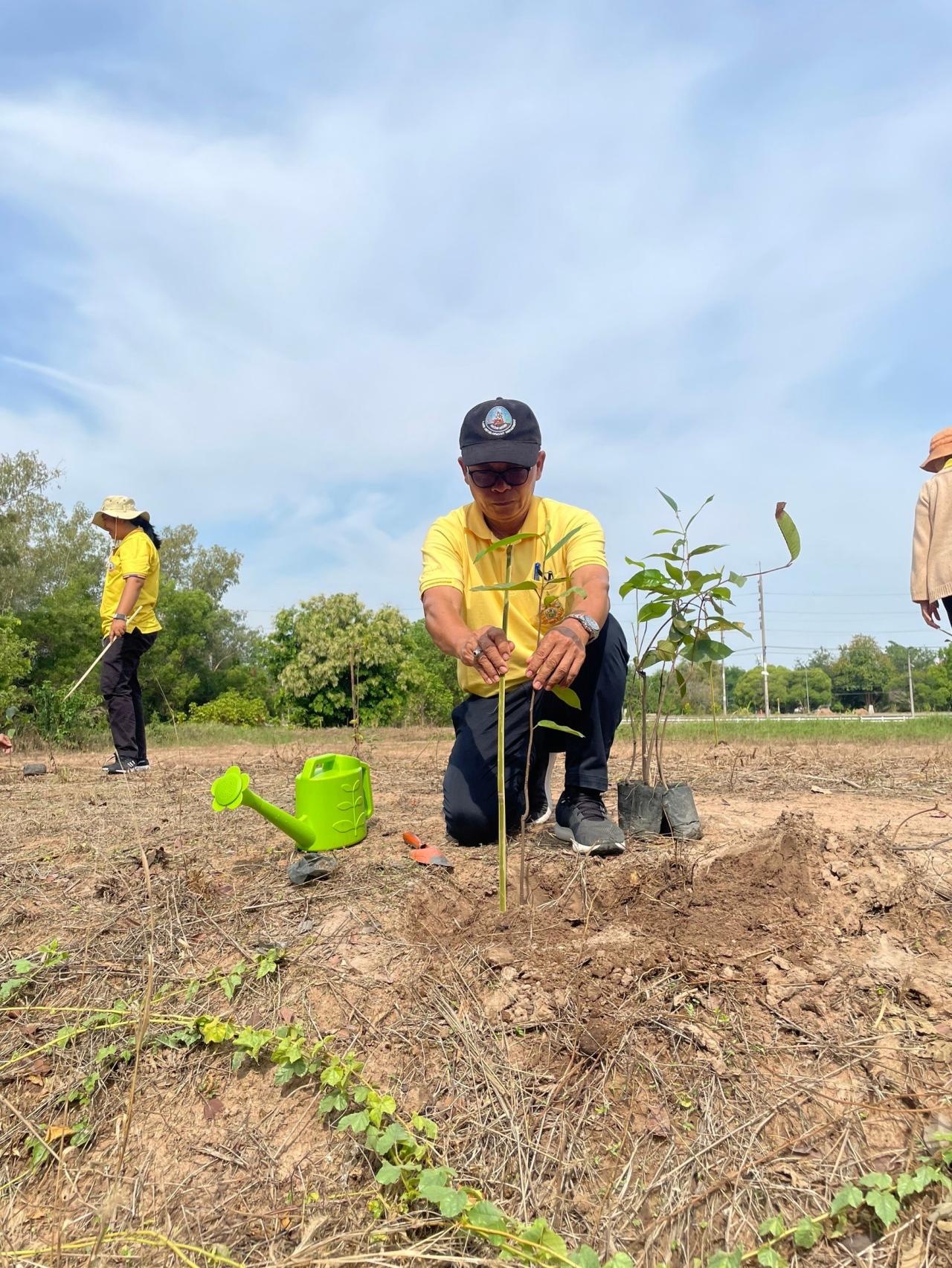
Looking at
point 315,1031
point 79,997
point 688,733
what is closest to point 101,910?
point 79,997

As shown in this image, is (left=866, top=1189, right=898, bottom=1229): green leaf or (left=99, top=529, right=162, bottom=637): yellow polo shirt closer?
(left=866, top=1189, right=898, bottom=1229): green leaf

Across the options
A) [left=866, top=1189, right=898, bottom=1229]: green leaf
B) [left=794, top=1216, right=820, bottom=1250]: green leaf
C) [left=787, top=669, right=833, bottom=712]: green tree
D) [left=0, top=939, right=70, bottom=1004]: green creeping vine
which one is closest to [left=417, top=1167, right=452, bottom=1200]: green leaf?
[left=794, top=1216, right=820, bottom=1250]: green leaf

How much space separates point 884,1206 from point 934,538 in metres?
3.28

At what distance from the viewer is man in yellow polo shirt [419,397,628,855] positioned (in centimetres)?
216

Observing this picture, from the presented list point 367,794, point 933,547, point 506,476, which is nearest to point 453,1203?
point 367,794

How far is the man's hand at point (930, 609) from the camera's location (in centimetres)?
360

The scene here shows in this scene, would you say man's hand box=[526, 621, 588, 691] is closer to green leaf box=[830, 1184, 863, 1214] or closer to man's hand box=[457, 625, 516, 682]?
man's hand box=[457, 625, 516, 682]

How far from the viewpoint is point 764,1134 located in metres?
1.09

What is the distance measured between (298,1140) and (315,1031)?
0.19 meters

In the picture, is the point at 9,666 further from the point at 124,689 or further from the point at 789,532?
the point at 789,532

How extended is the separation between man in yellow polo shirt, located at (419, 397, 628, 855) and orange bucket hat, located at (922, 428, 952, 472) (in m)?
2.46

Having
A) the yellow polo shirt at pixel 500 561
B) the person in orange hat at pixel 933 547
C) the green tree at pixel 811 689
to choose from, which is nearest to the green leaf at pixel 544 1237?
the yellow polo shirt at pixel 500 561

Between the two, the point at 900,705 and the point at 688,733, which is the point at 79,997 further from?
the point at 900,705

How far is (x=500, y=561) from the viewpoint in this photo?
95.7 inches
